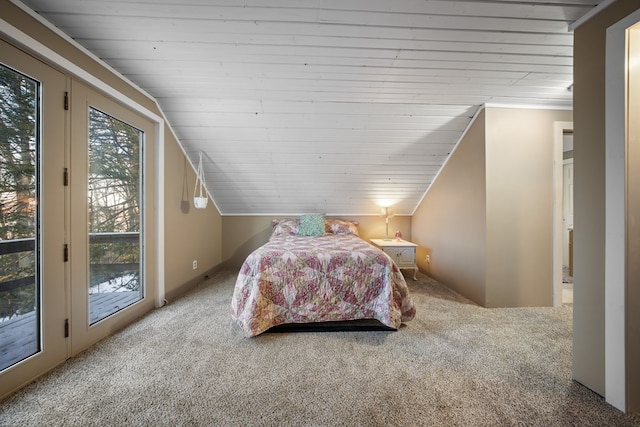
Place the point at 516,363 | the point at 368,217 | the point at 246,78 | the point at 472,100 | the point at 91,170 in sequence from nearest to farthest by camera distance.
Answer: the point at 516,363 → the point at 91,170 → the point at 246,78 → the point at 472,100 → the point at 368,217

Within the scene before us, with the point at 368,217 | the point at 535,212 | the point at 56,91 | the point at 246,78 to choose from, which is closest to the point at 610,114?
the point at 535,212

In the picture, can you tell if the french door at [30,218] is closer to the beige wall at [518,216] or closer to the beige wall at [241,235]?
the beige wall at [241,235]

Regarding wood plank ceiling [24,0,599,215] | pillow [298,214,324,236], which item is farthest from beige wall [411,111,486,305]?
pillow [298,214,324,236]

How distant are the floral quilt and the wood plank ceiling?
4.77 feet

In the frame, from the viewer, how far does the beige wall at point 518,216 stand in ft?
7.68

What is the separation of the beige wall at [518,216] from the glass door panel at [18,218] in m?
3.48

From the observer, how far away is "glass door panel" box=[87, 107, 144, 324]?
1803mm

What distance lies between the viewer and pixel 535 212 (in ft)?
7.70

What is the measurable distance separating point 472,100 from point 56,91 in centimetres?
326

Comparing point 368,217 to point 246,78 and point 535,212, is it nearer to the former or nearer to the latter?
point 535,212

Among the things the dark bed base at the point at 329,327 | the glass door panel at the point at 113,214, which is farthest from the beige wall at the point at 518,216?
the glass door panel at the point at 113,214

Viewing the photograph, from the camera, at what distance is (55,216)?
4.79 ft

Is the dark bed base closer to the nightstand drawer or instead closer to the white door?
the nightstand drawer

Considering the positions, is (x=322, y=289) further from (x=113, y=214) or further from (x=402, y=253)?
(x=113, y=214)
